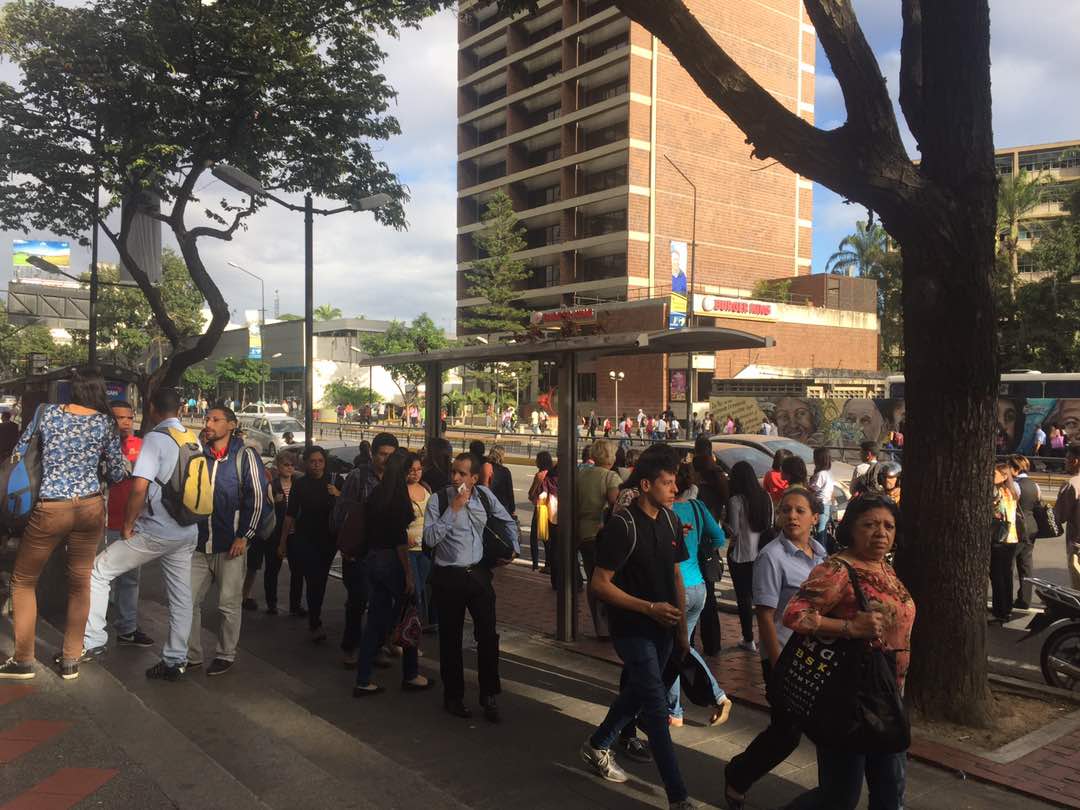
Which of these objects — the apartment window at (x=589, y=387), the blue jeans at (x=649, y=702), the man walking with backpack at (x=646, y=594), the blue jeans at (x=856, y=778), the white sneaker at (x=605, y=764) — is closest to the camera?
the blue jeans at (x=856, y=778)

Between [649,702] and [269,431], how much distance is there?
29.8 metres

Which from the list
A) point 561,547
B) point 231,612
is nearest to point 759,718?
point 561,547

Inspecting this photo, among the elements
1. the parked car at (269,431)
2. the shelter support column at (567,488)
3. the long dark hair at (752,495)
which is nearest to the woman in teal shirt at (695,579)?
the long dark hair at (752,495)

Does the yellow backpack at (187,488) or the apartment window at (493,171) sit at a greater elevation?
the apartment window at (493,171)

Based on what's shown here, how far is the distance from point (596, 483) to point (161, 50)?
9814 millimetres

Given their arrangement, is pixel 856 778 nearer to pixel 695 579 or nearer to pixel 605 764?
pixel 605 764

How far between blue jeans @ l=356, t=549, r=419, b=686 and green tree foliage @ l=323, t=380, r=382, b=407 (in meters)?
55.7

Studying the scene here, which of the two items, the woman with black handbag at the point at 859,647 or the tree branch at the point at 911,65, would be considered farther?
the tree branch at the point at 911,65

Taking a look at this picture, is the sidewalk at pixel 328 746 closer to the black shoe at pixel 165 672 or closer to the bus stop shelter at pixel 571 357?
the black shoe at pixel 165 672

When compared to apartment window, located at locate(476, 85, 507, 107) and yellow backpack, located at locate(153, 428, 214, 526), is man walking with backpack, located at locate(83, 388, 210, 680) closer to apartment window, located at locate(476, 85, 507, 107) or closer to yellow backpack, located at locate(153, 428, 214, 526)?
yellow backpack, located at locate(153, 428, 214, 526)

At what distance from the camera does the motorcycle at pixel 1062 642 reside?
5.90 metres

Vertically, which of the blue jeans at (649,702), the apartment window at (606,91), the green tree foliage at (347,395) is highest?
the apartment window at (606,91)

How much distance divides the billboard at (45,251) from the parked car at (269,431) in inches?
1118

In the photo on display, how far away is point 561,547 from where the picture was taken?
6.96 meters
